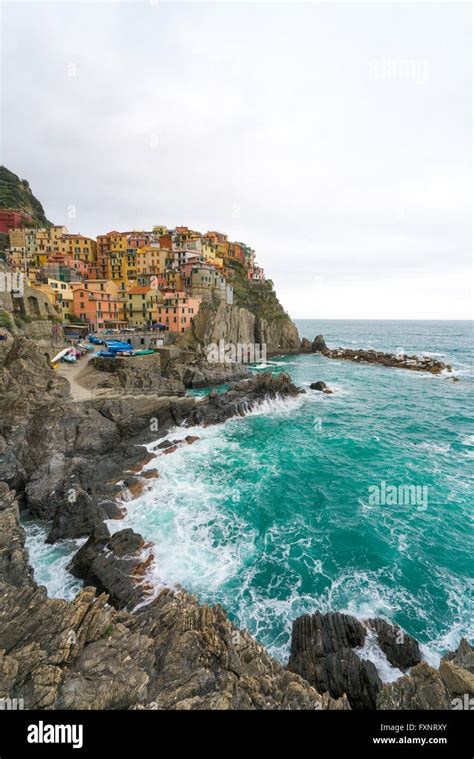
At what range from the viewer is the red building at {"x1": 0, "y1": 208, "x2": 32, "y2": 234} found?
268ft

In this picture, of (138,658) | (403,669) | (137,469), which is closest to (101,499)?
(137,469)

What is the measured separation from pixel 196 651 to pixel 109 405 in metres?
26.1

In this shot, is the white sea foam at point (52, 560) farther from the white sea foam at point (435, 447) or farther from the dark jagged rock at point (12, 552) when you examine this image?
the white sea foam at point (435, 447)

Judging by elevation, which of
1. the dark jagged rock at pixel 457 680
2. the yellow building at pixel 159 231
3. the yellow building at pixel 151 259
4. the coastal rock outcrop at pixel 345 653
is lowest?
the coastal rock outcrop at pixel 345 653

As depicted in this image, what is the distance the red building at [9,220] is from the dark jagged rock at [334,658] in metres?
108


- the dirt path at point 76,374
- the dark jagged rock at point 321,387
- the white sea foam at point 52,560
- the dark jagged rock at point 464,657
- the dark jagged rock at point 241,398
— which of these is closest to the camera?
the dark jagged rock at point 464,657

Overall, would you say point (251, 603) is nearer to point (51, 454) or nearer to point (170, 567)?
point (170, 567)

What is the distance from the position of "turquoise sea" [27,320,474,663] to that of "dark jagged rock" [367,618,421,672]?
783 mm

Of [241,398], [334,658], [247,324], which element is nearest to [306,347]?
[247,324]

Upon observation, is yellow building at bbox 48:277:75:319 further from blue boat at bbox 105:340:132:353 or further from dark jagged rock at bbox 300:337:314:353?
dark jagged rock at bbox 300:337:314:353

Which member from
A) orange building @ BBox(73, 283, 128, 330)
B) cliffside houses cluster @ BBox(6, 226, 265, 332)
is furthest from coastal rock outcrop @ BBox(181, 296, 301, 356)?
orange building @ BBox(73, 283, 128, 330)

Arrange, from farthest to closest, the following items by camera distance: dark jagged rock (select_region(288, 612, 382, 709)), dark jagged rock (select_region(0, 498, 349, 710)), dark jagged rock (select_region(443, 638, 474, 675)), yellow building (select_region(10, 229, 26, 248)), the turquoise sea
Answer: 1. yellow building (select_region(10, 229, 26, 248))
2. the turquoise sea
3. dark jagged rock (select_region(288, 612, 382, 709))
4. dark jagged rock (select_region(443, 638, 474, 675))
5. dark jagged rock (select_region(0, 498, 349, 710))

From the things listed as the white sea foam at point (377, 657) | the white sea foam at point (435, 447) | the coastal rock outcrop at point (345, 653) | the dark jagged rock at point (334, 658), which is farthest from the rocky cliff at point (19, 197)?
the white sea foam at point (377, 657)

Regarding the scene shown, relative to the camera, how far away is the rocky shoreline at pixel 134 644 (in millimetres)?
7816
